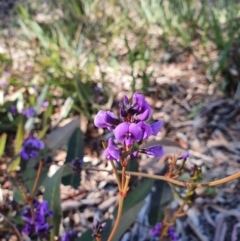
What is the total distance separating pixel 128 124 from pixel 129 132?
14 millimetres

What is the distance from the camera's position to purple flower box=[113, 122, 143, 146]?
0.73m

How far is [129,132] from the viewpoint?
730mm

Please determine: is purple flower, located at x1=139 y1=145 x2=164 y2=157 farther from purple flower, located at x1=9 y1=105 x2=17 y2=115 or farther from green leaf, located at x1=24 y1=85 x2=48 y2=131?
purple flower, located at x1=9 y1=105 x2=17 y2=115

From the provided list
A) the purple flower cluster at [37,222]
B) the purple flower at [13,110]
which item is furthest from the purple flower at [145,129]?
the purple flower at [13,110]

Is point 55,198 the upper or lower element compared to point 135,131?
lower

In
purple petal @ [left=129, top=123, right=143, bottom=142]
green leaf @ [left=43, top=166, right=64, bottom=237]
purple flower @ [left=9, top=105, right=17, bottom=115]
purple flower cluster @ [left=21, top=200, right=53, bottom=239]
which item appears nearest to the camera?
purple petal @ [left=129, top=123, right=143, bottom=142]

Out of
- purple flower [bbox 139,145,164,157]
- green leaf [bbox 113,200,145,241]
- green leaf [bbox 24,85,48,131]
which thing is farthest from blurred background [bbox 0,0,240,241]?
purple flower [bbox 139,145,164,157]

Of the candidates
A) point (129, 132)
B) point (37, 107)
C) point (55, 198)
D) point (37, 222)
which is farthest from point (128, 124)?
point (37, 107)

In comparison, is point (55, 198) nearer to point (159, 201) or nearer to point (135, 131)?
point (159, 201)

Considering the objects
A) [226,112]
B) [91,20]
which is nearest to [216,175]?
[226,112]

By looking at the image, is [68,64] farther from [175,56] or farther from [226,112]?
[226,112]

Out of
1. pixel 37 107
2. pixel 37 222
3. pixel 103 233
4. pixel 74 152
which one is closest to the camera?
pixel 37 222

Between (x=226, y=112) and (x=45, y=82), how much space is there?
102 centimetres

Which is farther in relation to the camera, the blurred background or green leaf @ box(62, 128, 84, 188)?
the blurred background
